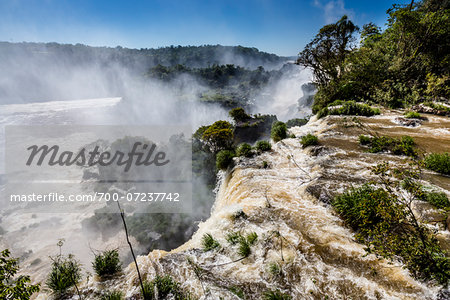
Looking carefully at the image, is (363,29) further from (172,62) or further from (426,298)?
(172,62)

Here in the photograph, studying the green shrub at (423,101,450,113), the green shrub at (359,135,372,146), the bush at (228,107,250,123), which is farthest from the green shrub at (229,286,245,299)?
the bush at (228,107,250,123)

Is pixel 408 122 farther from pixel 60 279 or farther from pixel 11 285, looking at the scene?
pixel 60 279

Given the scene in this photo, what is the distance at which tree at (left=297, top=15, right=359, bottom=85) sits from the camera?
21203mm

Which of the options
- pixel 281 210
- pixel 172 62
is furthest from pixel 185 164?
pixel 172 62

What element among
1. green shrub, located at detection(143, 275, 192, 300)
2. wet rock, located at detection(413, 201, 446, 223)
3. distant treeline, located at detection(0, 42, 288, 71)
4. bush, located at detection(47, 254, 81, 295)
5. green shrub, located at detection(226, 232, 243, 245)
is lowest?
bush, located at detection(47, 254, 81, 295)

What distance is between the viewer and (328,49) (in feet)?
71.0

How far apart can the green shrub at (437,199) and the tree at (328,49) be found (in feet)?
61.8

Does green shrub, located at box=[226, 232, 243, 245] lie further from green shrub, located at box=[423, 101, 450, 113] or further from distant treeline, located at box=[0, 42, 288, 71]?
distant treeline, located at box=[0, 42, 288, 71]

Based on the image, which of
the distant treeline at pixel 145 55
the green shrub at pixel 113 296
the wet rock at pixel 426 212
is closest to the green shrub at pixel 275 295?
the green shrub at pixel 113 296

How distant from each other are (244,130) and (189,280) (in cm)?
2462

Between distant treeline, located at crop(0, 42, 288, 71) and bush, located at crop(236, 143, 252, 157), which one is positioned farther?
distant treeline, located at crop(0, 42, 288, 71)

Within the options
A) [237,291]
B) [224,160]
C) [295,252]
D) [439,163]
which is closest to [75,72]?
[224,160]

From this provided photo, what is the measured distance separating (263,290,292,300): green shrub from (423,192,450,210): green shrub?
4.82 meters

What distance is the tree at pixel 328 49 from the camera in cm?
2120
